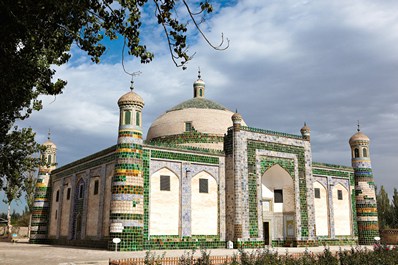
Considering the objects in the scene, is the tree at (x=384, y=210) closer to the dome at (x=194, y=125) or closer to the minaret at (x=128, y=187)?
the dome at (x=194, y=125)

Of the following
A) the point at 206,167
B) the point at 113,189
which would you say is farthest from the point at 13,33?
the point at 206,167

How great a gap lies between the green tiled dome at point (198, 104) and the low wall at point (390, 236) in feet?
54.2

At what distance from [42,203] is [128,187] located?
13.4 m

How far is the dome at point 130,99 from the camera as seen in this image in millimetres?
21391

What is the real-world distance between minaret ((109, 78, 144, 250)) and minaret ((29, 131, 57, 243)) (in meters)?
11.0

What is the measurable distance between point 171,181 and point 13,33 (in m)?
14.8

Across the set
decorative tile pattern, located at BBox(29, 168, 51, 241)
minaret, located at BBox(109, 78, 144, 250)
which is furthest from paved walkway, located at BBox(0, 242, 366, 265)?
decorative tile pattern, located at BBox(29, 168, 51, 241)

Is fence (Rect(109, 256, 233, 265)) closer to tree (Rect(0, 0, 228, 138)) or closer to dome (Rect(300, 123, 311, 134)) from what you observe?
tree (Rect(0, 0, 228, 138))

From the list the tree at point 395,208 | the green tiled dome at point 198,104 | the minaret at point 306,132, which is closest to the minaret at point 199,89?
the green tiled dome at point 198,104

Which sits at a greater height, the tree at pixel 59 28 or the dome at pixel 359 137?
the dome at pixel 359 137

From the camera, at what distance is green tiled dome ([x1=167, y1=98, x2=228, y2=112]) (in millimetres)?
30311

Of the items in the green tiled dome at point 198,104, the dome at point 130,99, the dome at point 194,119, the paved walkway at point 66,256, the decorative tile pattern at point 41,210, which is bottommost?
the paved walkway at point 66,256

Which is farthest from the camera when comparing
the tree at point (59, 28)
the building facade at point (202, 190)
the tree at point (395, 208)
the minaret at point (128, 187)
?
the tree at point (395, 208)

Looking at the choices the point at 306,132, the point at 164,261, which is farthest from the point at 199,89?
the point at 164,261
